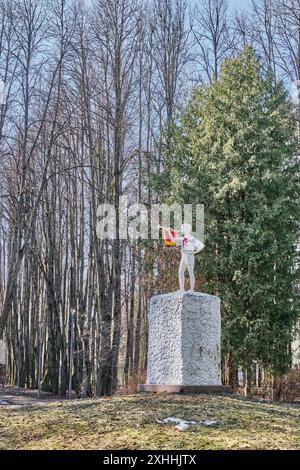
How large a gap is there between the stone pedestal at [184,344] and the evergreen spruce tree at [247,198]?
475cm

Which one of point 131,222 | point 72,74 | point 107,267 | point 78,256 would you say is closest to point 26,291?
point 78,256

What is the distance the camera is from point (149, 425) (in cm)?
684

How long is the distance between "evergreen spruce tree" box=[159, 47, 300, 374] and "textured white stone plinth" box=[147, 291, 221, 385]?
4785 mm

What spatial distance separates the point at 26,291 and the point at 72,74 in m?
→ 11.9

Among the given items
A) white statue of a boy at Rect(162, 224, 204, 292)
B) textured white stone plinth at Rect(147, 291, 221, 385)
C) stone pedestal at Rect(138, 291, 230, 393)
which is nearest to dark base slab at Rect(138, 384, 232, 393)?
stone pedestal at Rect(138, 291, 230, 393)

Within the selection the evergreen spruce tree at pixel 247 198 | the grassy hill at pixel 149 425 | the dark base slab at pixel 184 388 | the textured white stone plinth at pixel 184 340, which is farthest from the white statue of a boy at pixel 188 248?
the evergreen spruce tree at pixel 247 198

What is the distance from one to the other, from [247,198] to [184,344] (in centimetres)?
668

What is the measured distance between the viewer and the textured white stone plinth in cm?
950

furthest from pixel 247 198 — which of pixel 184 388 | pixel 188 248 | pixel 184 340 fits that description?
pixel 184 388

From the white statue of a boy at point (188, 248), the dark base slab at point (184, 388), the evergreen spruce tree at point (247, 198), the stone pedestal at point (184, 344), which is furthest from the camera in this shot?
the evergreen spruce tree at point (247, 198)

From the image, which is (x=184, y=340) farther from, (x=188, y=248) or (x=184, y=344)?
(x=188, y=248)

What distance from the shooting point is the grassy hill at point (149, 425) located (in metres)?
6.19

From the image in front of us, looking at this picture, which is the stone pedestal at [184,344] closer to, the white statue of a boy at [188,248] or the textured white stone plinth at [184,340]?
the textured white stone plinth at [184,340]

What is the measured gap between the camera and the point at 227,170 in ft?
51.8
